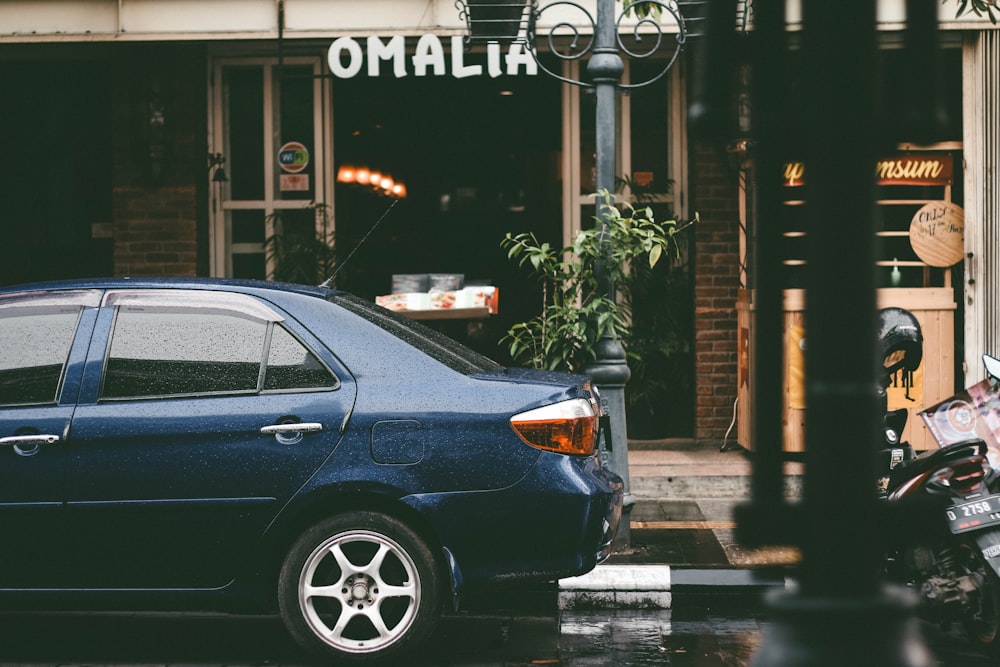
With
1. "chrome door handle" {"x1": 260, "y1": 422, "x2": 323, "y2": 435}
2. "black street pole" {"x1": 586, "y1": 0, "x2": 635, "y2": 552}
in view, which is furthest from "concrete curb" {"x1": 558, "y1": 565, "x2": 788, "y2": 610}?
"chrome door handle" {"x1": 260, "y1": 422, "x2": 323, "y2": 435}

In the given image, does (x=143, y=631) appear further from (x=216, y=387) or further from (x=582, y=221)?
(x=582, y=221)

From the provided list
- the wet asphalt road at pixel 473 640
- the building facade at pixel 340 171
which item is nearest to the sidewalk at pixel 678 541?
the wet asphalt road at pixel 473 640

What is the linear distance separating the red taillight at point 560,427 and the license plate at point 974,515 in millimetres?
1518

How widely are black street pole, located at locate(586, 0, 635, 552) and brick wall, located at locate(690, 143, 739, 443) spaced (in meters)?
3.03

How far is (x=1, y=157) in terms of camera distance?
416 inches

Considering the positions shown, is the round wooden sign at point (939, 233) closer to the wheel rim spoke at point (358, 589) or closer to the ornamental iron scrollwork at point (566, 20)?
the ornamental iron scrollwork at point (566, 20)

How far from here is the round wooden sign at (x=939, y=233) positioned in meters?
9.20

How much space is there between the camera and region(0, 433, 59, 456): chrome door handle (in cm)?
496

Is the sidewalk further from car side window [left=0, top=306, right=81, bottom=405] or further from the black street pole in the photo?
car side window [left=0, top=306, right=81, bottom=405]


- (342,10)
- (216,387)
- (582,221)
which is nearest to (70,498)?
(216,387)

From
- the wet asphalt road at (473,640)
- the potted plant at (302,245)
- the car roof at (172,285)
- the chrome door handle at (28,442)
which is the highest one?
the potted plant at (302,245)

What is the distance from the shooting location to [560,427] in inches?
197

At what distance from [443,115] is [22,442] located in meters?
6.31

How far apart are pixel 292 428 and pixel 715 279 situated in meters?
5.75
